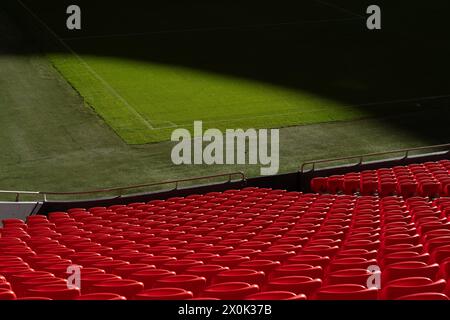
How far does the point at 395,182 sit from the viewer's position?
17172 millimetres

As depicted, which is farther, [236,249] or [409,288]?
[236,249]

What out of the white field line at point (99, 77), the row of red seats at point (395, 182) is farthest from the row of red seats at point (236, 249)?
the white field line at point (99, 77)

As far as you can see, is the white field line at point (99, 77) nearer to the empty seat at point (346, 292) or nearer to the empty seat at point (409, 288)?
the empty seat at point (346, 292)

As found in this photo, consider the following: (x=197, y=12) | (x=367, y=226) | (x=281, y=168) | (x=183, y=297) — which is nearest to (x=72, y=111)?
(x=281, y=168)

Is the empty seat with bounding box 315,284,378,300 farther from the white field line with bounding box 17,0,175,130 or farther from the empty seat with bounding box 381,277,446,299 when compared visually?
the white field line with bounding box 17,0,175,130

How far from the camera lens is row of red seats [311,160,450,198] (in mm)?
16109

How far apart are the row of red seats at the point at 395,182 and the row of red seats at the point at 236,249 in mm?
1126

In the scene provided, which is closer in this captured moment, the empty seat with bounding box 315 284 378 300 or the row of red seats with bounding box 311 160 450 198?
the empty seat with bounding box 315 284 378 300

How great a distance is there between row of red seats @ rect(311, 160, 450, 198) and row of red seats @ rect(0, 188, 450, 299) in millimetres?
1126

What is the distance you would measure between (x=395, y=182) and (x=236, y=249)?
7774 mm

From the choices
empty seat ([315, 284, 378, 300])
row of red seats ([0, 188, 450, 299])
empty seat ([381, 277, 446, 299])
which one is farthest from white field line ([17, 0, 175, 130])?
empty seat ([381, 277, 446, 299])

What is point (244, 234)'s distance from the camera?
12328 mm

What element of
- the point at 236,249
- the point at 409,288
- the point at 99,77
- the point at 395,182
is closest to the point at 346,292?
the point at 409,288

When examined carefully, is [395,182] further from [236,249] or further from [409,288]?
[409,288]
